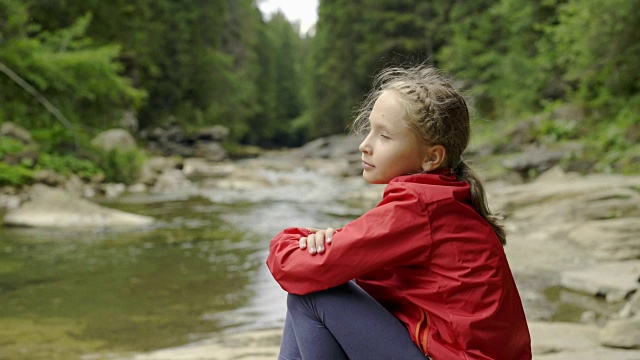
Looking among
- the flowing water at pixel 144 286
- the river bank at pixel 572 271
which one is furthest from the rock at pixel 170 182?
the river bank at pixel 572 271

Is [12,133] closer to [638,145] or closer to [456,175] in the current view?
[638,145]

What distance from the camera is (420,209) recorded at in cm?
153

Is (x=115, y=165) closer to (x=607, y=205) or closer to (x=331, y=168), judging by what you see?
(x=331, y=168)

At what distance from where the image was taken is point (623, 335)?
2.87m

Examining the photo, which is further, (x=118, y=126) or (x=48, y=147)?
(x=118, y=126)

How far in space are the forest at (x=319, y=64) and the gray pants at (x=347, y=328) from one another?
2.25 ft

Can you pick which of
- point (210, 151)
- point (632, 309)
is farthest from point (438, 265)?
point (210, 151)

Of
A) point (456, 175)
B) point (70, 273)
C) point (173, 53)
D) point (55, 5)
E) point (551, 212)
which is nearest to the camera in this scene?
point (456, 175)

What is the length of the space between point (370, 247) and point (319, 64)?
1311 inches

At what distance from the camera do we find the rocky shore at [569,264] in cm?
294

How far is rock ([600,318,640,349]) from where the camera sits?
283cm

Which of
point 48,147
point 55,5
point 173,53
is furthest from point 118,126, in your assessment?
point 173,53

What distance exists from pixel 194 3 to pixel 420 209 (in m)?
26.6

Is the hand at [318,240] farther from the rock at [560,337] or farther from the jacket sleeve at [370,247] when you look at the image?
the rock at [560,337]
